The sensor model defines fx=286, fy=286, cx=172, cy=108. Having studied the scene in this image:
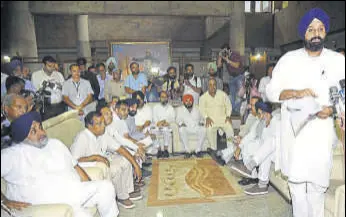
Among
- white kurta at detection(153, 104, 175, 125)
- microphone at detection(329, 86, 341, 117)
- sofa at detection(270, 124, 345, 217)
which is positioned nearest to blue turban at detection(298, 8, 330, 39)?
microphone at detection(329, 86, 341, 117)

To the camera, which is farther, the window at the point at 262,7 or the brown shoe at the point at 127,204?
the window at the point at 262,7

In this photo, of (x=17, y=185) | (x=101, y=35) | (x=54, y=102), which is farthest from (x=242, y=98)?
(x=101, y=35)

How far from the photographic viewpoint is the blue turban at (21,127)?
1844mm

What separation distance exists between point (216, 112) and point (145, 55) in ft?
11.8

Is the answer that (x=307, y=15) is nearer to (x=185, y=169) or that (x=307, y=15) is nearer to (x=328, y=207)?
Answer: (x=328, y=207)

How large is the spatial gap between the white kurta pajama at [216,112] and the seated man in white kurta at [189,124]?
115mm

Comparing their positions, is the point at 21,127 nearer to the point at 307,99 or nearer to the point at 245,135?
the point at 307,99

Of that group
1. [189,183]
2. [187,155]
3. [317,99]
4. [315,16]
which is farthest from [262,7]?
[317,99]

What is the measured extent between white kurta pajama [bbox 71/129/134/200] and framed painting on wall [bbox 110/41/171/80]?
15.3ft

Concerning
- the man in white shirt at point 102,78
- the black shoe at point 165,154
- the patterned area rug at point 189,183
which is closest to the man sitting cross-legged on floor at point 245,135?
the patterned area rug at point 189,183

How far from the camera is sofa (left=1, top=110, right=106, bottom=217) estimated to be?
1745 mm

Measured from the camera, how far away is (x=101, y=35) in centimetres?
1267

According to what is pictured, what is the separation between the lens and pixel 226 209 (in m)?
2.83

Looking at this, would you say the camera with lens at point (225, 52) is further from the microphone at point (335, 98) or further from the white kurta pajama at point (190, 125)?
the microphone at point (335, 98)
